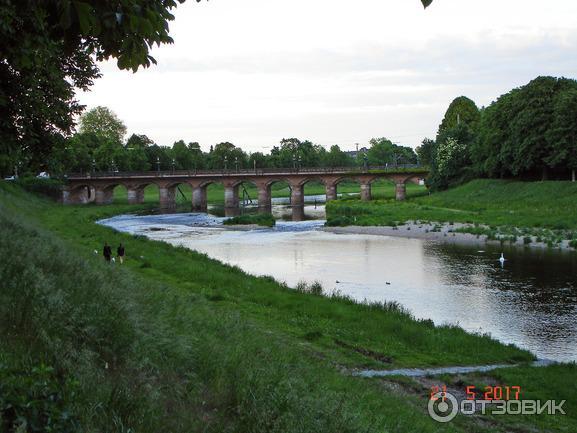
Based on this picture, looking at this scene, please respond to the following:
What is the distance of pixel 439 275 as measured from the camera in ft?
115

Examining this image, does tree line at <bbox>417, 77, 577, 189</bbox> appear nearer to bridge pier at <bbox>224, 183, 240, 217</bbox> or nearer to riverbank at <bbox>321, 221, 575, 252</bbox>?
riverbank at <bbox>321, 221, 575, 252</bbox>

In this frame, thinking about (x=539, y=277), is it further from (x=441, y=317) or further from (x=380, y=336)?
(x=380, y=336)

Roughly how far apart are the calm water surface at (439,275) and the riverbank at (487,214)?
4.12 m

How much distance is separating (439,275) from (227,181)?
78.2 m

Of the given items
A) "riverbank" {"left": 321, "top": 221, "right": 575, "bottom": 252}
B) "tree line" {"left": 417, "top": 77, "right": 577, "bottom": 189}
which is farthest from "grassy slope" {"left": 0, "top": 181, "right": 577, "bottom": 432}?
"tree line" {"left": 417, "top": 77, "right": 577, "bottom": 189}

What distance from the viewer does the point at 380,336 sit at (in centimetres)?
1903

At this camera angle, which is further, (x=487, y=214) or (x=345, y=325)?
(x=487, y=214)

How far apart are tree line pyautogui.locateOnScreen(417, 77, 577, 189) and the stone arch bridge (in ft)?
51.6

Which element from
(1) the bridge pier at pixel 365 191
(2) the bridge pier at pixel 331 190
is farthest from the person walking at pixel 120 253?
(2) the bridge pier at pixel 331 190

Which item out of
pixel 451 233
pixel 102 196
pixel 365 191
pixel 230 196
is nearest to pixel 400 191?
pixel 365 191

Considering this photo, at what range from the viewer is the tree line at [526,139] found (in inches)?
2665

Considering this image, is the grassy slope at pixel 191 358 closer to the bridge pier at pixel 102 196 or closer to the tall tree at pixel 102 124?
the bridge pier at pixel 102 196

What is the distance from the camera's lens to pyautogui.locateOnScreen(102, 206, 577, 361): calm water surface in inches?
919

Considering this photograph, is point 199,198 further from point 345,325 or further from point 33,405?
point 33,405
